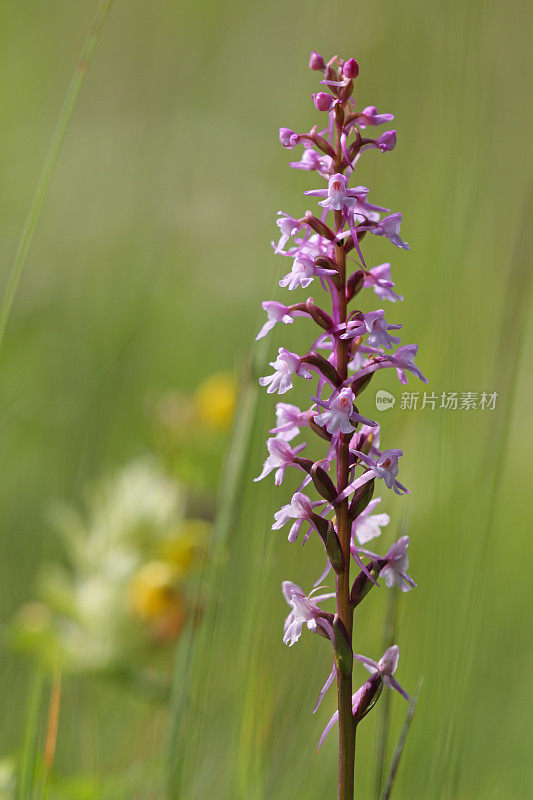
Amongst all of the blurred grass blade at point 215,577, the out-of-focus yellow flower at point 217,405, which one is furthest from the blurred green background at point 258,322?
the out-of-focus yellow flower at point 217,405

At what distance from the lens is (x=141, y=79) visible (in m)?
3.01

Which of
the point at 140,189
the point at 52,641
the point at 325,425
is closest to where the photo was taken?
the point at 325,425

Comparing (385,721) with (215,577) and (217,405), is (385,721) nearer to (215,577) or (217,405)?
(215,577)

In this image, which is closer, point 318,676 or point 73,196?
point 318,676

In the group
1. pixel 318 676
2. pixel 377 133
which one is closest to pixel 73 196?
pixel 377 133

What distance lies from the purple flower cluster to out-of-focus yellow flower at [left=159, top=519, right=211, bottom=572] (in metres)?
0.61

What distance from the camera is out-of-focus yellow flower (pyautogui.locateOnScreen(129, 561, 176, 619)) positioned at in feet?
3.66

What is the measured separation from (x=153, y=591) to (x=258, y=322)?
19.5 inches

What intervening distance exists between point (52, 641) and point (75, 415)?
0.75 meters

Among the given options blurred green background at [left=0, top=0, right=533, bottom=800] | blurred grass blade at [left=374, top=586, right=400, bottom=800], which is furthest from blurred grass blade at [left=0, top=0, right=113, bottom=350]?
blurred grass blade at [left=374, top=586, right=400, bottom=800]

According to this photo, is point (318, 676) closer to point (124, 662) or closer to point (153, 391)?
point (124, 662)

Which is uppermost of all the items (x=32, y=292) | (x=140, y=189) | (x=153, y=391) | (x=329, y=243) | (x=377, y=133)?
(x=377, y=133)

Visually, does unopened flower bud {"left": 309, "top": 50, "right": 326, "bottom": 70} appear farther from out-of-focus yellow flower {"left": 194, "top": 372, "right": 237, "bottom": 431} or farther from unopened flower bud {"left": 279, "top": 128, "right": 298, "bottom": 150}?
out-of-focus yellow flower {"left": 194, "top": 372, "right": 237, "bottom": 431}

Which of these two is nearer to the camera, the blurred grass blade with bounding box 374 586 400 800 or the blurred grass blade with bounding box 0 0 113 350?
the blurred grass blade with bounding box 374 586 400 800
